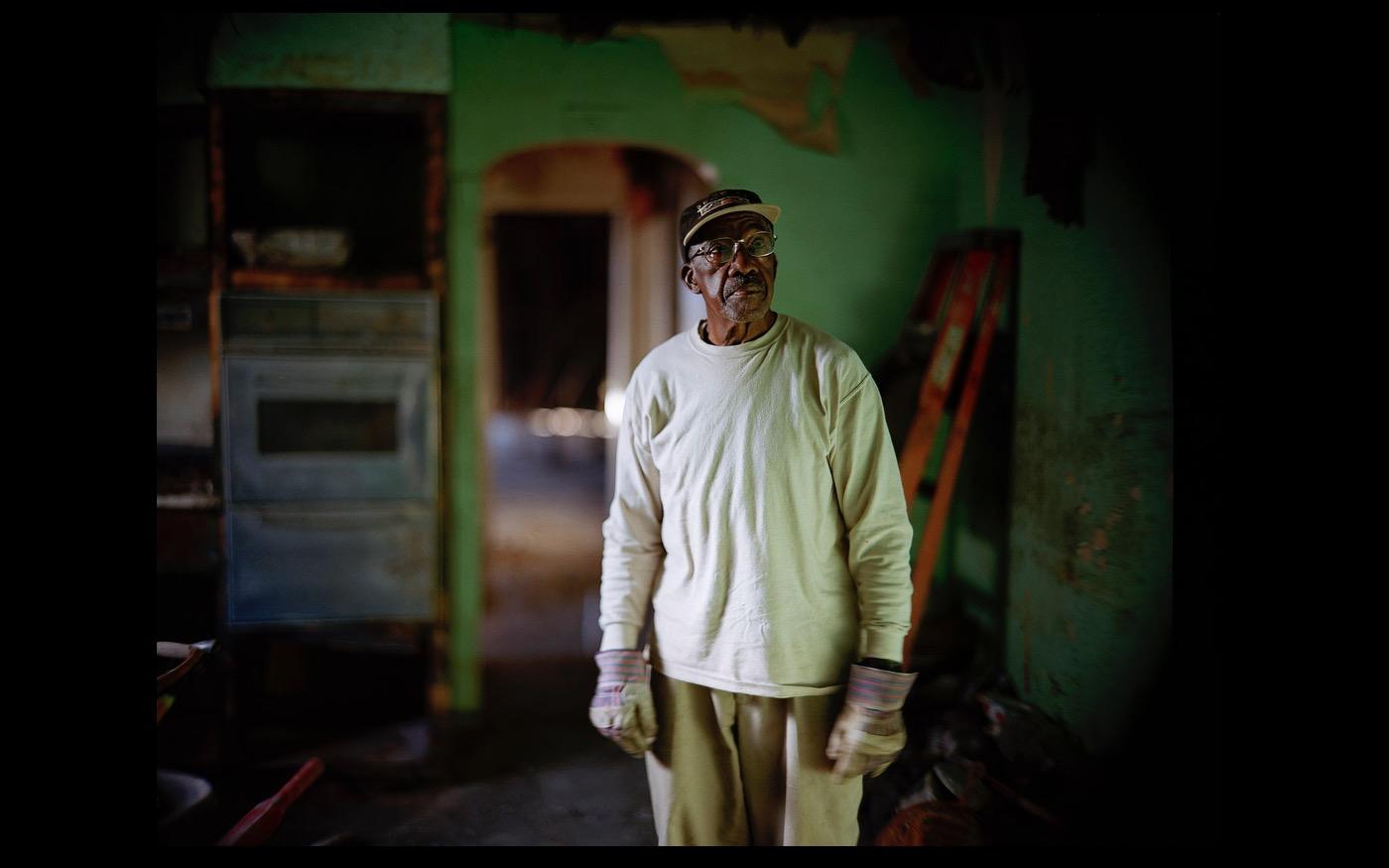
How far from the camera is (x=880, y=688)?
1.42m

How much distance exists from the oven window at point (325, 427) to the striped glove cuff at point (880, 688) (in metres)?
2.13

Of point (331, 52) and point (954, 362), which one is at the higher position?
point (331, 52)

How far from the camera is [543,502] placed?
7.95 meters

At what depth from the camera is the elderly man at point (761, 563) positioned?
146 cm

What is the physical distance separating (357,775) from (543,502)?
5229 millimetres

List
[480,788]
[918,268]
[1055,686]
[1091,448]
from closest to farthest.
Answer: [1091,448], [1055,686], [918,268], [480,788]

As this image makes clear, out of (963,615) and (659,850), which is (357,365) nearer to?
(659,850)

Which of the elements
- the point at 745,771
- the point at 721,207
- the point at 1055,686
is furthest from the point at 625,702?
the point at 1055,686

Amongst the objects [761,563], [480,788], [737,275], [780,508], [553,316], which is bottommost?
[480,788]

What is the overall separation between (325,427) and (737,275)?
2081mm

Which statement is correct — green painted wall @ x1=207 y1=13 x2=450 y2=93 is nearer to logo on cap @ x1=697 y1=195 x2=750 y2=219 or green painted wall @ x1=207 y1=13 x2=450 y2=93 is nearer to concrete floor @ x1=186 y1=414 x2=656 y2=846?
logo on cap @ x1=697 y1=195 x2=750 y2=219

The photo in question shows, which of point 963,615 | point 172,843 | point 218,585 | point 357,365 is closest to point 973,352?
point 963,615

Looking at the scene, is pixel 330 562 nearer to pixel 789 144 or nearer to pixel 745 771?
pixel 745 771

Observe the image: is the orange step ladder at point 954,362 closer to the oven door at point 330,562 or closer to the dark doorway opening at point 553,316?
the oven door at point 330,562
